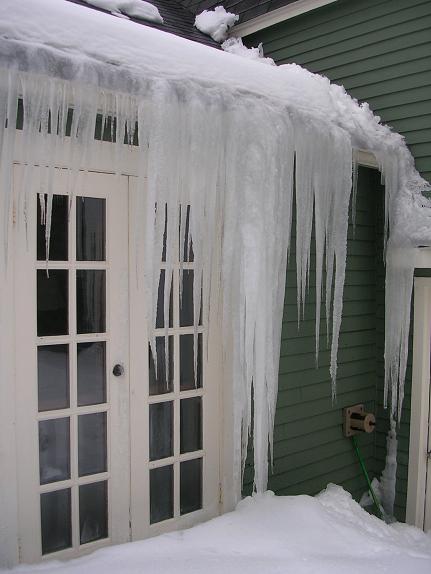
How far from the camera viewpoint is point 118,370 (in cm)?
266

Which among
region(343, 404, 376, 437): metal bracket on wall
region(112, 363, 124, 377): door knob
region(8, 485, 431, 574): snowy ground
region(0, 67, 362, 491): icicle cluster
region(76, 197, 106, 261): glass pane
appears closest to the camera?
region(0, 67, 362, 491): icicle cluster

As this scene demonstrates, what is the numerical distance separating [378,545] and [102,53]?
109 inches

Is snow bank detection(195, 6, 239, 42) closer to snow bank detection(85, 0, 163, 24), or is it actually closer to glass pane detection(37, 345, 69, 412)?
snow bank detection(85, 0, 163, 24)

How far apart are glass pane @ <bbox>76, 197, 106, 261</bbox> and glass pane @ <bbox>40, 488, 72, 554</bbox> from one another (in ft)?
3.77

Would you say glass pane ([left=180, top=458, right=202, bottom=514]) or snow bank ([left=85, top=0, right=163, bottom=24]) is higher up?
snow bank ([left=85, top=0, right=163, bottom=24])

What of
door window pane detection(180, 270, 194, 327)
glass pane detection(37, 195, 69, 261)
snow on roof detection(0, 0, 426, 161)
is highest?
snow on roof detection(0, 0, 426, 161)

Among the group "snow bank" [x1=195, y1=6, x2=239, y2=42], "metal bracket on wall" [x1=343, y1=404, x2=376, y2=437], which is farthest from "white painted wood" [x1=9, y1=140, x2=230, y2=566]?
"snow bank" [x1=195, y1=6, x2=239, y2=42]

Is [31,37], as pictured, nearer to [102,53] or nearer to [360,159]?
[102,53]

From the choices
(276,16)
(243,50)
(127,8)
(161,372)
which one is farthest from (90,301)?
(276,16)

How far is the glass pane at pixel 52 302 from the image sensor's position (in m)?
2.42

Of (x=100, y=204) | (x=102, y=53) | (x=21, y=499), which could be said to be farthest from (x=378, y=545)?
(x=102, y=53)

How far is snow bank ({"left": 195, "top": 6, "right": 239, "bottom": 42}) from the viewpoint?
14.8 ft

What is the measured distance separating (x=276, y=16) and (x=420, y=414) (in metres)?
3.29

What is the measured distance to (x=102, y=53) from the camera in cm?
219
